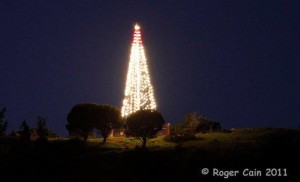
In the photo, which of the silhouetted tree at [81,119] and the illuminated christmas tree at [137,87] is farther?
the illuminated christmas tree at [137,87]

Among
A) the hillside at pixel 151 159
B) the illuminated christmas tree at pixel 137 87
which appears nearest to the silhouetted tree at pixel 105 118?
the hillside at pixel 151 159

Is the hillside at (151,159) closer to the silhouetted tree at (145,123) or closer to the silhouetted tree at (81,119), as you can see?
the silhouetted tree at (145,123)

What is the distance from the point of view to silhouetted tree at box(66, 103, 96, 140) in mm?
49625

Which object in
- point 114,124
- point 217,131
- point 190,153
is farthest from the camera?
point 217,131

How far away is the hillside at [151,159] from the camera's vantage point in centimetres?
3600

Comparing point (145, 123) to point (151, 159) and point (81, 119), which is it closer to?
point (81, 119)

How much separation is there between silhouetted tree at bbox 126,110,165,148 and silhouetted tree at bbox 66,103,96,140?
14.8ft

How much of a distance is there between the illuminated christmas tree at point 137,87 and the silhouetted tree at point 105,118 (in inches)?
248

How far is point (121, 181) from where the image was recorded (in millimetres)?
35062

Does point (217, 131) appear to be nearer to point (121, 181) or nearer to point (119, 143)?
point (119, 143)

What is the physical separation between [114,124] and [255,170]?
19949mm

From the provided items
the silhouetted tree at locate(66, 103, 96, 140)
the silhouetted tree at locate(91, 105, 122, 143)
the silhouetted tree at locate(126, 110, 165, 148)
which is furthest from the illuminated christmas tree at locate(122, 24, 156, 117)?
the silhouetted tree at locate(126, 110, 165, 148)

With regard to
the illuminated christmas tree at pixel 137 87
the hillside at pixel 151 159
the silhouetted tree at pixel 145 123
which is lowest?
the hillside at pixel 151 159

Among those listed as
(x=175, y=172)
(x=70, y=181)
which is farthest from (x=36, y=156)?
(x=175, y=172)
